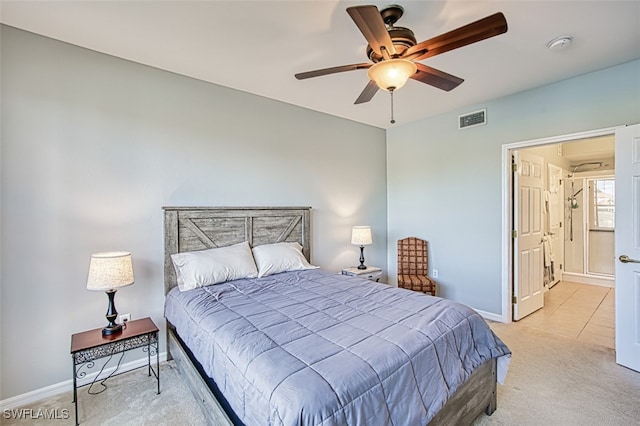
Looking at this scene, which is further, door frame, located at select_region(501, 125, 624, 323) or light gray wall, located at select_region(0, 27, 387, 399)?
door frame, located at select_region(501, 125, 624, 323)

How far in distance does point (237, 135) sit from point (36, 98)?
162 centimetres

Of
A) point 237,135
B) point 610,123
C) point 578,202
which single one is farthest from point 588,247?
point 237,135

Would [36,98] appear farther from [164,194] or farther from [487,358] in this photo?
[487,358]

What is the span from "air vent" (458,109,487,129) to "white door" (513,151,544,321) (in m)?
0.58

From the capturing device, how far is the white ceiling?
1.93 metres

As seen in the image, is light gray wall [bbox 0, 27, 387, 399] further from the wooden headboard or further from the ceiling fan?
the ceiling fan

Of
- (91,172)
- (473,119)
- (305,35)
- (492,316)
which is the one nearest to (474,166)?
(473,119)

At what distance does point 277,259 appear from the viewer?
3082 mm

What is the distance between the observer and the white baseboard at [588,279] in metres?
5.04

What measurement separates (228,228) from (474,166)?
3.17 meters

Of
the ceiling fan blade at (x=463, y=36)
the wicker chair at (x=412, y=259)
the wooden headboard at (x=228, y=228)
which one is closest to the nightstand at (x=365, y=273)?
the wicker chair at (x=412, y=259)

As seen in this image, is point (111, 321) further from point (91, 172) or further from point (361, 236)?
point (361, 236)

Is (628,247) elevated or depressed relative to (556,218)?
depressed

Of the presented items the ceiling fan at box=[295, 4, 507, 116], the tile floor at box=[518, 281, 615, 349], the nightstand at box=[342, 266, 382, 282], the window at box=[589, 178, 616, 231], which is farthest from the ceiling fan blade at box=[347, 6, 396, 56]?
the window at box=[589, 178, 616, 231]
